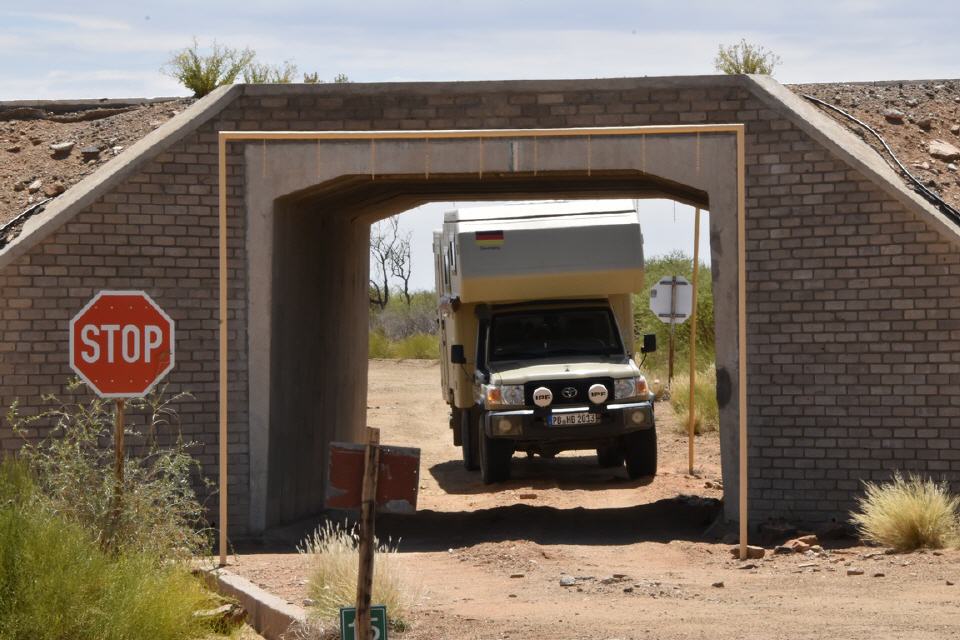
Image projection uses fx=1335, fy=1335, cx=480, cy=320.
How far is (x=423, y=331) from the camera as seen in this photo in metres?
54.3

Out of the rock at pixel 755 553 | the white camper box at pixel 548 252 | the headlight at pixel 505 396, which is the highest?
the white camper box at pixel 548 252

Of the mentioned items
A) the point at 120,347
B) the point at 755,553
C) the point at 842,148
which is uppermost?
the point at 842,148

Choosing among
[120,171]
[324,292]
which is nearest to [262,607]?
[120,171]

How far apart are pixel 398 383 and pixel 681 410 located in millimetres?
14337

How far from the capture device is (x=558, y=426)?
51.2 feet

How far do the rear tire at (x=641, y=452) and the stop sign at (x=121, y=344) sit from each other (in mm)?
8378

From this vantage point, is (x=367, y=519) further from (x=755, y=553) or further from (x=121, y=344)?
(x=755, y=553)

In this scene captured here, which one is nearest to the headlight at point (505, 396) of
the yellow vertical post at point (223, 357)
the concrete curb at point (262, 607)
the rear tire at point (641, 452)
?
the rear tire at point (641, 452)

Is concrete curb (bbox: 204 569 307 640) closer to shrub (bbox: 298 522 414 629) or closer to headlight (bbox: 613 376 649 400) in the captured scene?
shrub (bbox: 298 522 414 629)

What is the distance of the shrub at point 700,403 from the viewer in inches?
974

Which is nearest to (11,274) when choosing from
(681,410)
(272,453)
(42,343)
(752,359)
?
(42,343)

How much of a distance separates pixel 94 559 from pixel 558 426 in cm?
819

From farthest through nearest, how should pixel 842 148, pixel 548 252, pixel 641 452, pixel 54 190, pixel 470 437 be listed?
1. pixel 470 437
2. pixel 641 452
3. pixel 548 252
4. pixel 54 190
5. pixel 842 148

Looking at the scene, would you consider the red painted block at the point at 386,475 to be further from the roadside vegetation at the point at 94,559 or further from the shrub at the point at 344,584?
the roadside vegetation at the point at 94,559
